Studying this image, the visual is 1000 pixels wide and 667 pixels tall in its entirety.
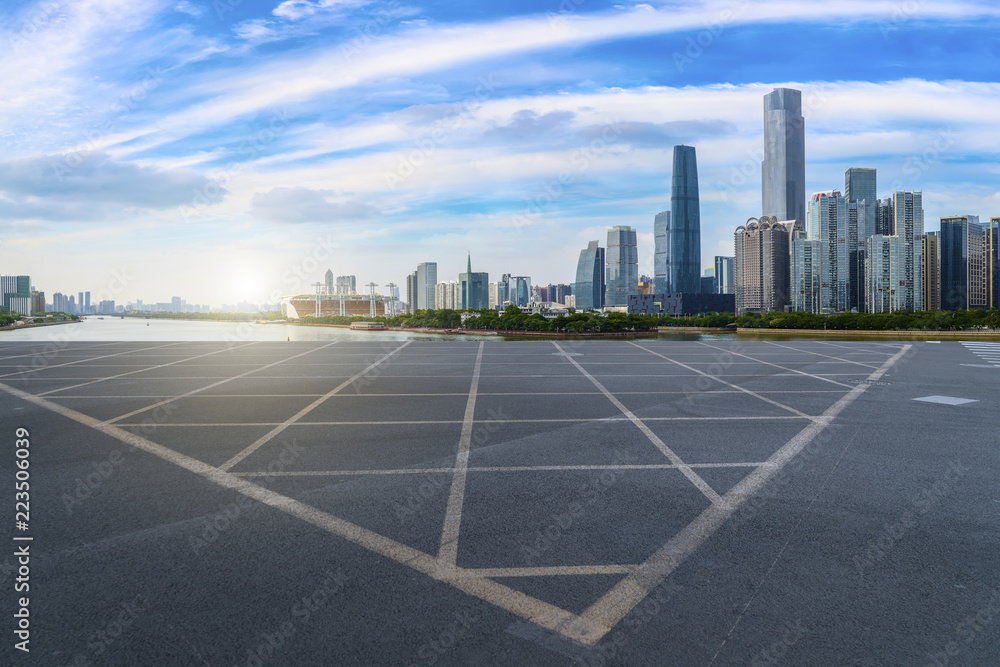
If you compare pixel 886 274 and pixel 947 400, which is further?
pixel 886 274

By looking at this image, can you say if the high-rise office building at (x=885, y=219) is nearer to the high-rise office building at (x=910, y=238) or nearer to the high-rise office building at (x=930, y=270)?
the high-rise office building at (x=910, y=238)

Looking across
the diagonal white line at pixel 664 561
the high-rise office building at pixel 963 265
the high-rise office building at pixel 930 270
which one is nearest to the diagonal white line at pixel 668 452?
the diagonal white line at pixel 664 561

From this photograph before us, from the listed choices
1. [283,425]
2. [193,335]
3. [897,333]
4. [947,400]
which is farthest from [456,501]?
[897,333]

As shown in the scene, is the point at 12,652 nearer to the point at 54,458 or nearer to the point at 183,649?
the point at 183,649

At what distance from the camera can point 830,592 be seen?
3.99 metres

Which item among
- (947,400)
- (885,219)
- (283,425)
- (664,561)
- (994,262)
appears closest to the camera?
(664,561)

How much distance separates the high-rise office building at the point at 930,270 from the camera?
154250 mm

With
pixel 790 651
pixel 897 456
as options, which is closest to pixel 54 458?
pixel 790 651

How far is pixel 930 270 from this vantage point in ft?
516

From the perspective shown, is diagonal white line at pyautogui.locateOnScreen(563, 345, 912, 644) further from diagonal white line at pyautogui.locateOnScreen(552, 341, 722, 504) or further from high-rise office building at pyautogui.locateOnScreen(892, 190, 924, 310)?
high-rise office building at pyautogui.locateOnScreen(892, 190, 924, 310)

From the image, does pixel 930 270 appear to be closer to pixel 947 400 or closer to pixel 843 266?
pixel 843 266

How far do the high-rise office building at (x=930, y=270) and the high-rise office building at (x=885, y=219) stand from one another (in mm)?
10627

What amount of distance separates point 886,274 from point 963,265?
21500 mm

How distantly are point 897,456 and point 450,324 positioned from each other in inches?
4959
